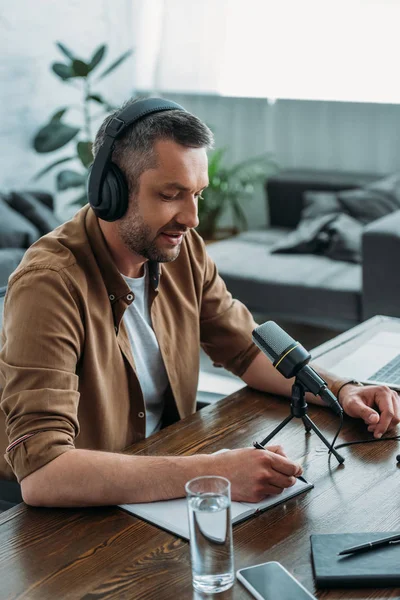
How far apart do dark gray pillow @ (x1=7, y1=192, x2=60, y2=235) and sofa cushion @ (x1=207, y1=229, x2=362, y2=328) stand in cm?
104

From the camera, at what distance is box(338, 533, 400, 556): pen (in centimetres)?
108

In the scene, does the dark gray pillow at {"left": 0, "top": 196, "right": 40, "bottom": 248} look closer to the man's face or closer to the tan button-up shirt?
the tan button-up shirt

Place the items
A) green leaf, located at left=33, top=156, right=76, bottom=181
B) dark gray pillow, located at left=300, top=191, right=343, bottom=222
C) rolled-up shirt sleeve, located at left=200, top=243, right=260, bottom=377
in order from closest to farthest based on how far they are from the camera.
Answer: rolled-up shirt sleeve, located at left=200, top=243, right=260, bottom=377 → dark gray pillow, located at left=300, top=191, right=343, bottom=222 → green leaf, located at left=33, top=156, right=76, bottom=181

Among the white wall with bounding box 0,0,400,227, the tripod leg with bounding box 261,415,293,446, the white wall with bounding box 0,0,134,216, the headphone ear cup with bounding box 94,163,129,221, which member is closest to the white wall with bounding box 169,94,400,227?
the white wall with bounding box 0,0,400,227

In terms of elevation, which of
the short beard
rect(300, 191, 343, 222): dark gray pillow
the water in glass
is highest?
the short beard

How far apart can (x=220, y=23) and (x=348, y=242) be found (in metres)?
2.03

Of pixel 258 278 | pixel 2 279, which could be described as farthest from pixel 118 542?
pixel 2 279

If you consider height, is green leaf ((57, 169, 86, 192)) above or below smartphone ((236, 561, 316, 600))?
below

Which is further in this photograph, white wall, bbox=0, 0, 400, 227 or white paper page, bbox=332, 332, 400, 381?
white wall, bbox=0, 0, 400, 227

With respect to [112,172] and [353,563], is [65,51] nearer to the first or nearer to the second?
[112,172]

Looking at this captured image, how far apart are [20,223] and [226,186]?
1.40 metres

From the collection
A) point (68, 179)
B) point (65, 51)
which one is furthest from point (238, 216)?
point (65, 51)

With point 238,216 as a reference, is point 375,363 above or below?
above

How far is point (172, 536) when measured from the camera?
1.15 metres
